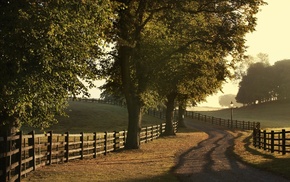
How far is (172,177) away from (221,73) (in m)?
21.8

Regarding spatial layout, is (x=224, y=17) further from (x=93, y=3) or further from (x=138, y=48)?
(x=93, y=3)

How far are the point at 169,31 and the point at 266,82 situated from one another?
98.4 meters

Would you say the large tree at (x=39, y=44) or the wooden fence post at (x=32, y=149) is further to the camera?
the wooden fence post at (x=32, y=149)

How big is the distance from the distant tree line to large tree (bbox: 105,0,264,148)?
308 feet

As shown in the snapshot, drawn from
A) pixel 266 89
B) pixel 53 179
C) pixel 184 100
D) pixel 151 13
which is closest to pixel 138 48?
pixel 151 13

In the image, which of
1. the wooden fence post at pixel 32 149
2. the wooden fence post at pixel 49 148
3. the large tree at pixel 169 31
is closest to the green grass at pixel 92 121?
the large tree at pixel 169 31

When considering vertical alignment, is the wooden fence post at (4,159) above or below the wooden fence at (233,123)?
above

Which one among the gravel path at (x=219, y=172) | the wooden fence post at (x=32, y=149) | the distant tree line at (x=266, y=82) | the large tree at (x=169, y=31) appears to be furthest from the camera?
the distant tree line at (x=266, y=82)

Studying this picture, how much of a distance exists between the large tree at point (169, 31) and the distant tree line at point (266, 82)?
308 ft

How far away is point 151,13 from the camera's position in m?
26.4

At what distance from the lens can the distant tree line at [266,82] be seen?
387 ft

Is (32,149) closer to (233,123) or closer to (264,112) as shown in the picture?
(233,123)

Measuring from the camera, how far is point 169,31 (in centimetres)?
2620

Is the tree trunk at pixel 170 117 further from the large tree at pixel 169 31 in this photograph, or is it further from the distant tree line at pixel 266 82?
the distant tree line at pixel 266 82
